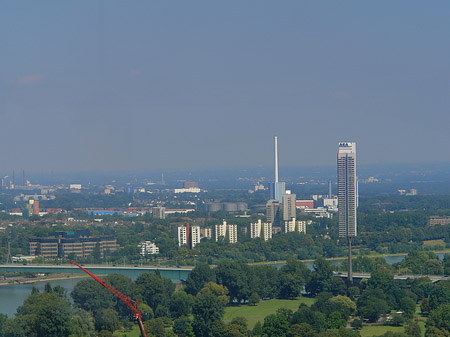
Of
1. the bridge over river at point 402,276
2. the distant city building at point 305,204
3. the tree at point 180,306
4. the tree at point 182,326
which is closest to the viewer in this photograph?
the tree at point 182,326

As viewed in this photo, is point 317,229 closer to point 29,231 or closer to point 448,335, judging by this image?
point 29,231

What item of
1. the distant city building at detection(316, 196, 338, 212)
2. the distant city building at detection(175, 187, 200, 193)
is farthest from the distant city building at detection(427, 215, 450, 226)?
the distant city building at detection(175, 187, 200, 193)

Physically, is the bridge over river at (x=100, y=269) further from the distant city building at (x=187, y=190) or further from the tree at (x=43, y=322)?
the distant city building at (x=187, y=190)

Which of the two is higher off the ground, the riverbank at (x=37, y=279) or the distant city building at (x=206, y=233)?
the distant city building at (x=206, y=233)

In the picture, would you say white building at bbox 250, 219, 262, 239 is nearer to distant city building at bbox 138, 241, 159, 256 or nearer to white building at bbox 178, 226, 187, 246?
white building at bbox 178, 226, 187, 246

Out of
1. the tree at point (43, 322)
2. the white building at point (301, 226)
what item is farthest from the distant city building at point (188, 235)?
the tree at point (43, 322)

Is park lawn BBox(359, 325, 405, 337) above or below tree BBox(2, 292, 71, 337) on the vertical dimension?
below
